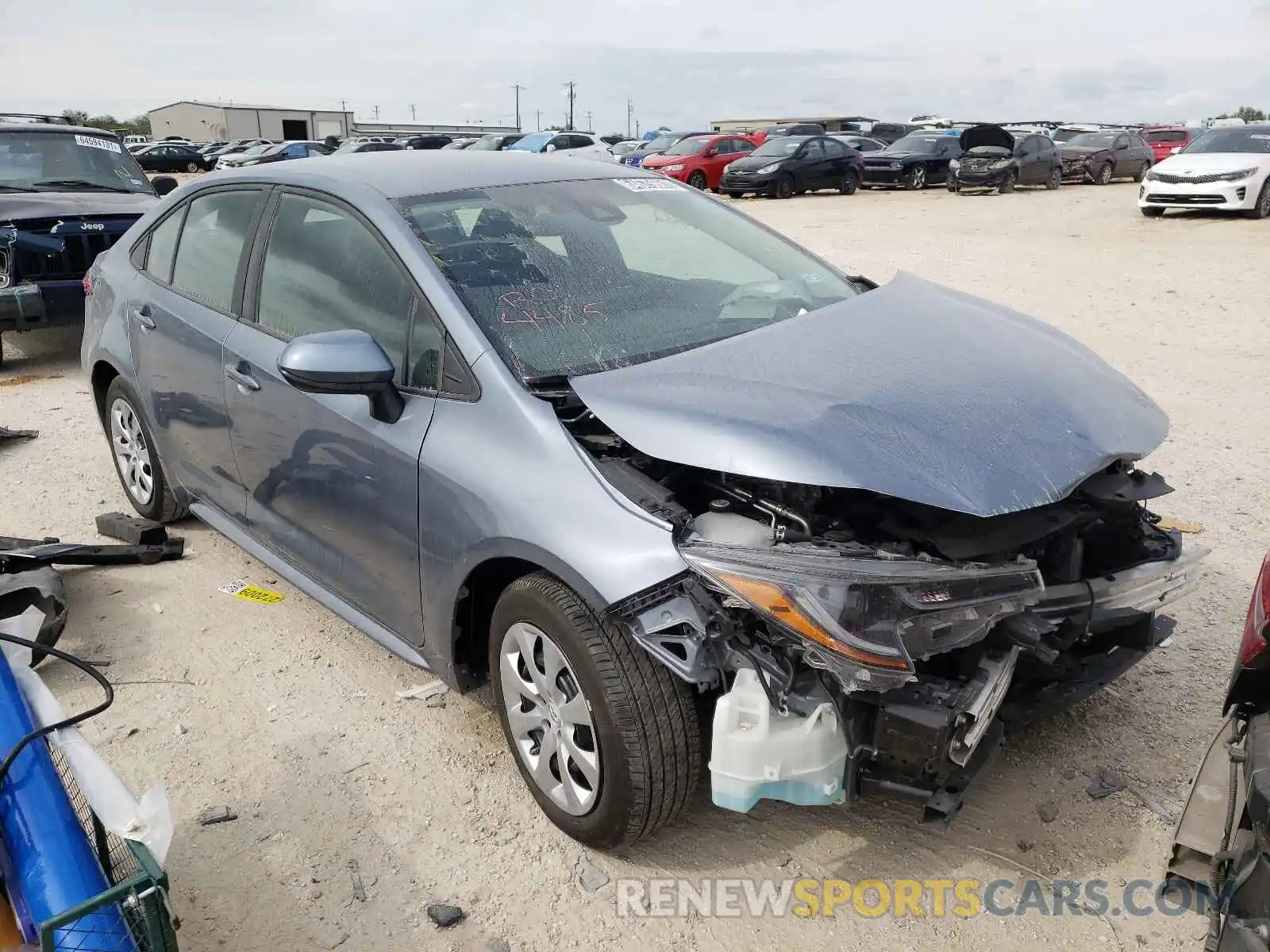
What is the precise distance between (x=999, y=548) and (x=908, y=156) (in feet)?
79.3

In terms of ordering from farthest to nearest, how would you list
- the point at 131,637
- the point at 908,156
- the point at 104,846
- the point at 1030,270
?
Result: 1. the point at 908,156
2. the point at 1030,270
3. the point at 131,637
4. the point at 104,846

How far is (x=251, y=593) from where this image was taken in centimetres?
418

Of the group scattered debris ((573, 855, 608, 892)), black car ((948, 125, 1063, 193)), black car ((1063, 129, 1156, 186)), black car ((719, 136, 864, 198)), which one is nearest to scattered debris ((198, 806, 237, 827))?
scattered debris ((573, 855, 608, 892))

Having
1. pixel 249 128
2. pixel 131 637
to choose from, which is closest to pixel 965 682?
pixel 131 637

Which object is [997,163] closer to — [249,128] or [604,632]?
[604,632]

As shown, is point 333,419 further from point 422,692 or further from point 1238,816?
point 1238,816

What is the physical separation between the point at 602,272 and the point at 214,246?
1.72 metres

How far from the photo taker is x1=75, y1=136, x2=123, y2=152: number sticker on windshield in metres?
8.90

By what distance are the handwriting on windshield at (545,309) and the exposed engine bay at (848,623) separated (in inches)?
16.9

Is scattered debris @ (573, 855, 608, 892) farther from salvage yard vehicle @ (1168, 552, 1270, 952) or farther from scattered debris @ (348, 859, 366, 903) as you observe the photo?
salvage yard vehicle @ (1168, 552, 1270, 952)

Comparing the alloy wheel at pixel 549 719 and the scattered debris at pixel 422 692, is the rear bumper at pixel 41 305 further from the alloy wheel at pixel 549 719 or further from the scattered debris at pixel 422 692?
the alloy wheel at pixel 549 719

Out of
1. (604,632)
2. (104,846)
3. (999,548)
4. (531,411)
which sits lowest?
(104,846)

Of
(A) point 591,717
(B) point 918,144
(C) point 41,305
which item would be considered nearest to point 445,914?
(A) point 591,717

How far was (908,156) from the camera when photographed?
2445 centimetres
